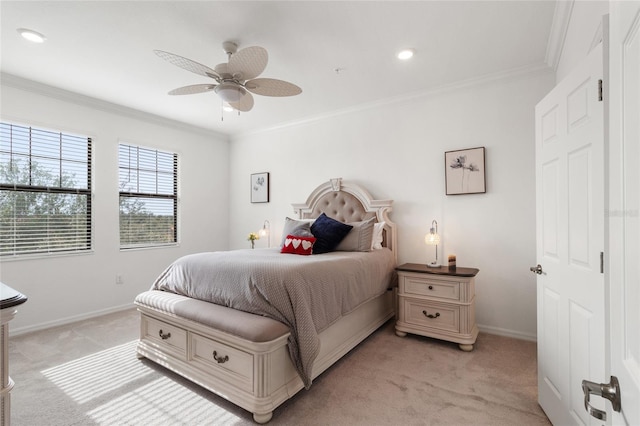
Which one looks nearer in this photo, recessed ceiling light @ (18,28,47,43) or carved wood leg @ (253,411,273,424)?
carved wood leg @ (253,411,273,424)

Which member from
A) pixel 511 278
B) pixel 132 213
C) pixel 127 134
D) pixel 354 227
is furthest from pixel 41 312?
pixel 511 278

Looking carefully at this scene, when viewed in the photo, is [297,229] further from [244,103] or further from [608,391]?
[608,391]

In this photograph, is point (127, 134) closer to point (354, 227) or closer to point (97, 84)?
point (97, 84)

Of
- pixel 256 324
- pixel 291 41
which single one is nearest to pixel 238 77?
pixel 291 41

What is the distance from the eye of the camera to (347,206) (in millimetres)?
3926

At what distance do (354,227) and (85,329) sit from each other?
3.14 m

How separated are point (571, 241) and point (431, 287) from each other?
5.15ft

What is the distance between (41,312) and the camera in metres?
3.35

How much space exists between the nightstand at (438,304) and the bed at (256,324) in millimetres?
384

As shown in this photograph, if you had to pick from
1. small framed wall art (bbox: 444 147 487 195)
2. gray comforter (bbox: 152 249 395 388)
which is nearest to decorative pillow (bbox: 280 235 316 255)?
gray comforter (bbox: 152 249 395 388)

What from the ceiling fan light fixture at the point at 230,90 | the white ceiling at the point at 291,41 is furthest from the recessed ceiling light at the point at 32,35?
the ceiling fan light fixture at the point at 230,90

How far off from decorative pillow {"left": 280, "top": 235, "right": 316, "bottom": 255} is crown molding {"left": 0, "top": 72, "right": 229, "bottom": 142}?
114 inches

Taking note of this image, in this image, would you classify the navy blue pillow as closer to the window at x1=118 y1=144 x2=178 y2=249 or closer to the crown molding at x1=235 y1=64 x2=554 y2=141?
the crown molding at x1=235 y1=64 x2=554 y2=141

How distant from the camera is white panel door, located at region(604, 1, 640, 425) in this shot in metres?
0.50
